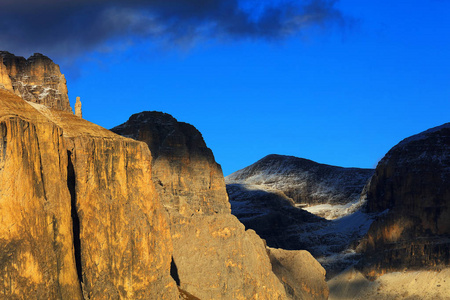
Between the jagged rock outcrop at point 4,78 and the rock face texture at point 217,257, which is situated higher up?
the jagged rock outcrop at point 4,78

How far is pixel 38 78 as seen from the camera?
12825cm

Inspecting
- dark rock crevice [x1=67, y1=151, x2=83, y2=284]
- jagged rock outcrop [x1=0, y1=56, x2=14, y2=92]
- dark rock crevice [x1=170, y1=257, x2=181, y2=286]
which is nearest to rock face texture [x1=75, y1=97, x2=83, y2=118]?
jagged rock outcrop [x1=0, y1=56, x2=14, y2=92]

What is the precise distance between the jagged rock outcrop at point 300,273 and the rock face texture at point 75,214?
7732cm

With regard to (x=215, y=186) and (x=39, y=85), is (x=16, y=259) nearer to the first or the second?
(x=39, y=85)

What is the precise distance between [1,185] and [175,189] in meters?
87.2

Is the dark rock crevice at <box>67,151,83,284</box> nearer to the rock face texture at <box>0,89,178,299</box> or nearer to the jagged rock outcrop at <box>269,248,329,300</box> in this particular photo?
the rock face texture at <box>0,89,178,299</box>

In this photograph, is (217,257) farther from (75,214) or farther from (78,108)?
(75,214)

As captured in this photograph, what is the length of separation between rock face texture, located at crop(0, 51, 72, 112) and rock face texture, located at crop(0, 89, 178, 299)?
3641cm

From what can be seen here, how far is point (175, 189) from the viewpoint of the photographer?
152250mm

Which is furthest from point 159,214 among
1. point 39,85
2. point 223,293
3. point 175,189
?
point 175,189

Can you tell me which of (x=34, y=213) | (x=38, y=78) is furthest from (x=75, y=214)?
(x=38, y=78)

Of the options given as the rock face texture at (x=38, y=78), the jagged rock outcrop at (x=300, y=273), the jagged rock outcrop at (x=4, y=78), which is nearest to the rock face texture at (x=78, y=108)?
the rock face texture at (x=38, y=78)

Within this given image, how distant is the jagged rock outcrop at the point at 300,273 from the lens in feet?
531

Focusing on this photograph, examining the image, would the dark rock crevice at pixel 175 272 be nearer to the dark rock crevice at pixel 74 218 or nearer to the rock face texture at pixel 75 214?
the rock face texture at pixel 75 214
